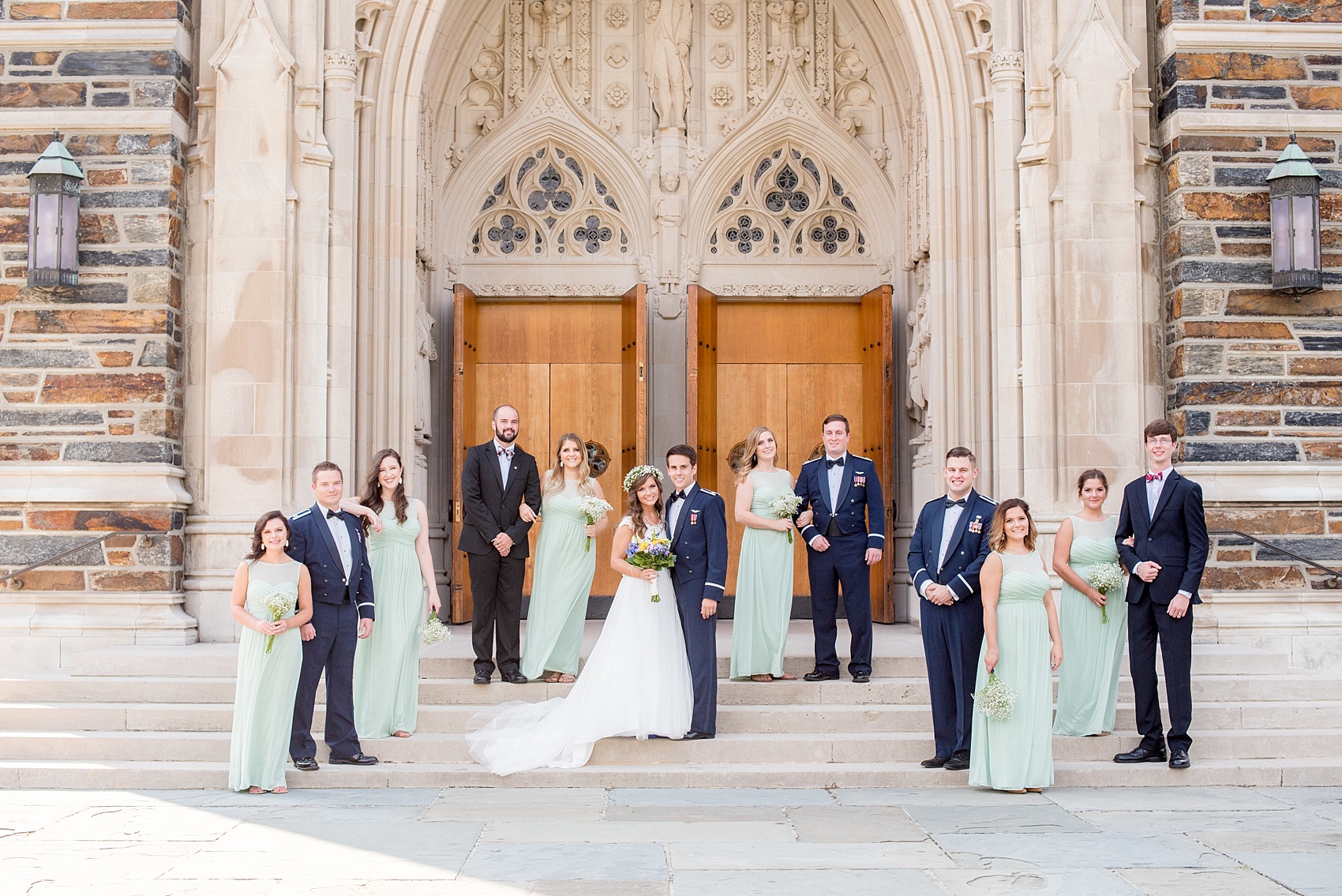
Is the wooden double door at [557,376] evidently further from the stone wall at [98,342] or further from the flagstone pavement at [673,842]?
the flagstone pavement at [673,842]

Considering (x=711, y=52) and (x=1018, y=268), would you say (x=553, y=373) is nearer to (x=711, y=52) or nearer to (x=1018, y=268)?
(x=711, y=52)

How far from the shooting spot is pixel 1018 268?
31.4ft

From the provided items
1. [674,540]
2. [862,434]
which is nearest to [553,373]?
[862,434]

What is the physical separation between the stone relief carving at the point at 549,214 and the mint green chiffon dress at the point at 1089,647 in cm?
580

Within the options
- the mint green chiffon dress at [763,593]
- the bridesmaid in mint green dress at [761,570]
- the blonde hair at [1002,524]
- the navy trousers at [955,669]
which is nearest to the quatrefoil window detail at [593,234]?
the bridesmaid in mint green dress at [761,570]

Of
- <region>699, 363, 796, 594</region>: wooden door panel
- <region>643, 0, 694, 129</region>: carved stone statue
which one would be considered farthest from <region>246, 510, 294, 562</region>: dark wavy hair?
<region>643, 0, 694, 129</region>: carved stone statue

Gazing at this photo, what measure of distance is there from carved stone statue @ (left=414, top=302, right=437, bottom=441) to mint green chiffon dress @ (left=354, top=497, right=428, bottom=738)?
10.7 ft

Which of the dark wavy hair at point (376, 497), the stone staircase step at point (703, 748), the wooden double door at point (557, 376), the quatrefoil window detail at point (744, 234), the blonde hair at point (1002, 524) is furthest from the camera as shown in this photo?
the quatrefoil window detail at point (744, 234)

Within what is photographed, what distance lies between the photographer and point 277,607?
656cm

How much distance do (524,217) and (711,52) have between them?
7.56ft

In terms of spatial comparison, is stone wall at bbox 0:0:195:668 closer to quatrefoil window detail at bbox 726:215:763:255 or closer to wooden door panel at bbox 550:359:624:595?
wooden door panel at bbox 550:359:624:595

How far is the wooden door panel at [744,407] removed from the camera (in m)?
11.9

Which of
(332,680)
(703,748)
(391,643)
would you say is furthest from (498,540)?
(703,748)

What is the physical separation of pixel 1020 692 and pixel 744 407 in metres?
5.67
